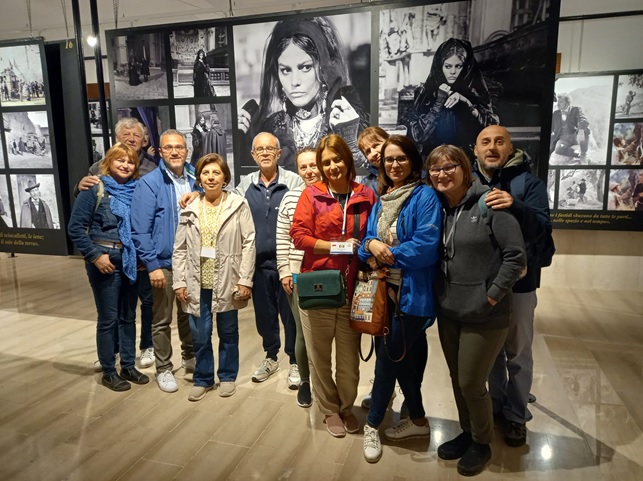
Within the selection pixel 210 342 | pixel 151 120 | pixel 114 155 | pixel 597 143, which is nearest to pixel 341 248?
pixel 210 342

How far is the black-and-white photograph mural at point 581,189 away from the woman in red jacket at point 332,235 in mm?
5852

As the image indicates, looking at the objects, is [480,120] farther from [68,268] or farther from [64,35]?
[64,35]

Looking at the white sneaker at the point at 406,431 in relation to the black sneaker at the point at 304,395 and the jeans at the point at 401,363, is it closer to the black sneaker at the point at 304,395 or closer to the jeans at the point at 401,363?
the jeans at the point at 401,363

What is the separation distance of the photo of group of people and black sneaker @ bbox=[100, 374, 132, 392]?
6607 millimetres

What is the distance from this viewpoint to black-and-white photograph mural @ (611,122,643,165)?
277 inches

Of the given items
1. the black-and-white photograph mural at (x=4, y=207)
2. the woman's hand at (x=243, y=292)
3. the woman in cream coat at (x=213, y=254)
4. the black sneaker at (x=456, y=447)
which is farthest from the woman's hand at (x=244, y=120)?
the black sneaker at (x=456, y=447)

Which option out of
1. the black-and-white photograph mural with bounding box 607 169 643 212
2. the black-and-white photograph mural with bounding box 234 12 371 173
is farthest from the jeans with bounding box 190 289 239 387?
the black-and-white photograph mural with bounding box 607 169 643 212

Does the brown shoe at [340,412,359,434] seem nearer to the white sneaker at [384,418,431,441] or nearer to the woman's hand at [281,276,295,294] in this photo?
the white sneaker at [384,418,431,441]

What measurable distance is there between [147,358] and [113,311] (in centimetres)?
73

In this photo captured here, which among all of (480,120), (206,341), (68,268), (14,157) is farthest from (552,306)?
(68,268)

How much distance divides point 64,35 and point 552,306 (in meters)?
9.93

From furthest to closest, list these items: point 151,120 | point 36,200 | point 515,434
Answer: point 36,200
point 151,120
point 515,434

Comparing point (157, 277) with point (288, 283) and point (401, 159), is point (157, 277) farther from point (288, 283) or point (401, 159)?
point (401, 159)

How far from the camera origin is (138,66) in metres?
5.26
